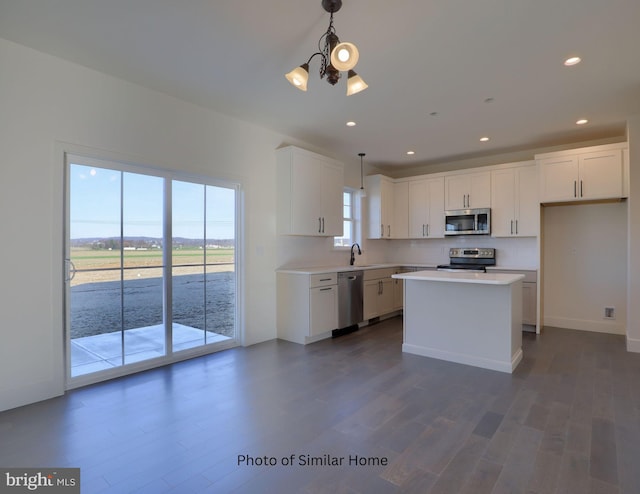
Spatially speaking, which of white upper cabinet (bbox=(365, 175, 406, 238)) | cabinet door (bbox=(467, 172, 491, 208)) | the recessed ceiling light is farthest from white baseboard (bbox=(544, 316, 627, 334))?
the recessed ceiling light

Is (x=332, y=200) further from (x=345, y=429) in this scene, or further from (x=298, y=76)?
(x=345, y=429)

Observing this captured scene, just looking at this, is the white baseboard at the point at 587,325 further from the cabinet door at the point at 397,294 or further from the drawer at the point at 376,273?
the drawer at the point at 376,273

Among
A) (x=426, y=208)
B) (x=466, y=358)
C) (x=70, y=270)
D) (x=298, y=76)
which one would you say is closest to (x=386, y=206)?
(x=426, y=208)

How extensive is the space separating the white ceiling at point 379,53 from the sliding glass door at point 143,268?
99cm

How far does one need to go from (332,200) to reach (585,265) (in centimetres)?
388

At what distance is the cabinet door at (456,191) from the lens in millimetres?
5723

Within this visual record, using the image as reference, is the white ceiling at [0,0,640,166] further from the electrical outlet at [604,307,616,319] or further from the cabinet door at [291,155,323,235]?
the electrical outlet at [604,307,616,319]

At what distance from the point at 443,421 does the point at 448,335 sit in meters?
1.45

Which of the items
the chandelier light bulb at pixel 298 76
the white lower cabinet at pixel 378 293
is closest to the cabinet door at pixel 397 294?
the white lower cabinet at pixel 378 293

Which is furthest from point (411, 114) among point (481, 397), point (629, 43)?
point (481, 397)

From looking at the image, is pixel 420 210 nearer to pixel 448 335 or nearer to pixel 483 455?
pixel 448 335

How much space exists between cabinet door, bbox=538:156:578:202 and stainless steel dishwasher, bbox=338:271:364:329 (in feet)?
9.57

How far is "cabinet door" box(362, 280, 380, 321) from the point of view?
5301 millimetres

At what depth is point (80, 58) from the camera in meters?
2.82
